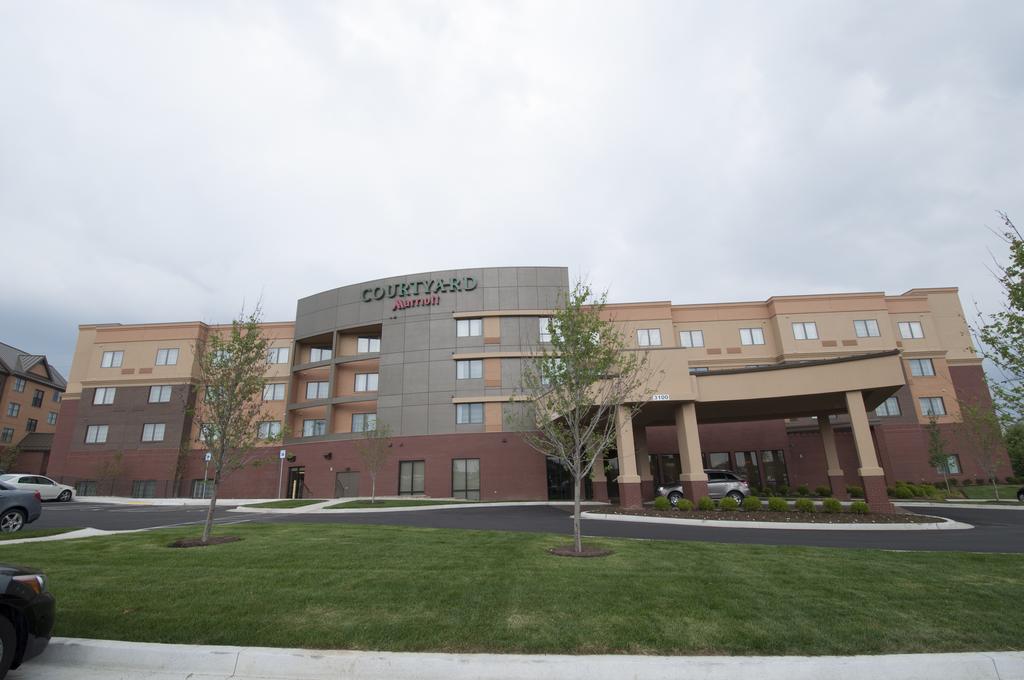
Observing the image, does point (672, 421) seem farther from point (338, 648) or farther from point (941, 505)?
point (338, 648)

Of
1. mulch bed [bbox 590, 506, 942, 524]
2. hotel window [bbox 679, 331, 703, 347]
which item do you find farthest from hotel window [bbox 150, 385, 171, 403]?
hotel window [bbox 679, 331, 703, 347]

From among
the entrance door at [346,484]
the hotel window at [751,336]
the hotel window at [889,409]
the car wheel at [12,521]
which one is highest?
the hotel window at [751,336]

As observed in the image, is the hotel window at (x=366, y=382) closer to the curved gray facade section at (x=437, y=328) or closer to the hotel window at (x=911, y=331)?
the curved gray facade section at (x=437, y=328)

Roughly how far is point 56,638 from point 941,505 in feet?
112

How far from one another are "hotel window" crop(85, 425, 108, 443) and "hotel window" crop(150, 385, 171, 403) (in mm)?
4465

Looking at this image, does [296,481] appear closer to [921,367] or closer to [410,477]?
[410,477]

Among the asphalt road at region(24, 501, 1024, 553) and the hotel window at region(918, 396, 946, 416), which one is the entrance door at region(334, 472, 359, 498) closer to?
the asphalt road at region(24, 501, 1024, 553)

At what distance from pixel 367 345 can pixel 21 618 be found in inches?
1478

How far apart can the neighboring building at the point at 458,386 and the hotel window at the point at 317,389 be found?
0.55 ft

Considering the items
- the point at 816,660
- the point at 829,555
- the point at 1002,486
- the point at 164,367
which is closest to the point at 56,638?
Answer: the point at 816,660

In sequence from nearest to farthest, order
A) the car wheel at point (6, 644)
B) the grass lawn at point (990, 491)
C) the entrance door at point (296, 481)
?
the car wheel at point (6, 644) < the grass lawn at point (990, 491) < the entrance door at point (296, 481)

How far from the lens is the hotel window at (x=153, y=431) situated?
4169 centimetres

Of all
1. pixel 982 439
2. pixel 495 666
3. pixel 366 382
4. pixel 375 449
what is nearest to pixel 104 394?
pixel 366 382

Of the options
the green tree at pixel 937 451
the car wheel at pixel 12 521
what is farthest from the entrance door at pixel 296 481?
the green tree at pixel 937 451
